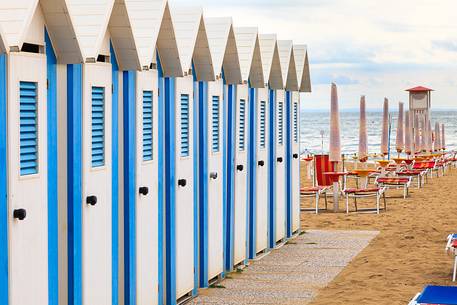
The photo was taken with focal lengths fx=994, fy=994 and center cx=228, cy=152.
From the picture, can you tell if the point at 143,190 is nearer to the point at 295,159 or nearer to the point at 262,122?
the point at 262,122

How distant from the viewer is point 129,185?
745 centimetres

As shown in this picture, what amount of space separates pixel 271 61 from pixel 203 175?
112 inches

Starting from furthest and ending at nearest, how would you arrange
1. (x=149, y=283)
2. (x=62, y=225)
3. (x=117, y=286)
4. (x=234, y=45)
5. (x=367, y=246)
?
Result: (x=367, y=246), (x=234, y=45), (x=149, y=283), (x=117, y=286), (x=62, y=225)

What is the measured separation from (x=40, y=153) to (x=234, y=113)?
4.96 metres

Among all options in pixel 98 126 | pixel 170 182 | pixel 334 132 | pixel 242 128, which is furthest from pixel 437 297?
pixel 334 132

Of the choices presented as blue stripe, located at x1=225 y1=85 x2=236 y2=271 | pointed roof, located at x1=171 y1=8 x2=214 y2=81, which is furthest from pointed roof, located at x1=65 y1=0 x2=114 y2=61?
blue stripe, located at x1=225 y1=85 x2=236 y2=271

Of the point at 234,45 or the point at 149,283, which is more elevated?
the point at 234,45

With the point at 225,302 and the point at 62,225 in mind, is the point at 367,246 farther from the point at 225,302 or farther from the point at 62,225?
the point at 62,225

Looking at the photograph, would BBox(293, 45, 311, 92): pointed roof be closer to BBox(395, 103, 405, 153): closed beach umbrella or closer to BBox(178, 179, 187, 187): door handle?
BBox(178, 179, 187, 187): door handle

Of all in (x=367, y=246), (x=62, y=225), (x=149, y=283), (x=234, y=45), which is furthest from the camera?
(x=367, y=246)

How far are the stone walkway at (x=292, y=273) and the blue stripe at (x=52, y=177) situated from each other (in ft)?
9.27

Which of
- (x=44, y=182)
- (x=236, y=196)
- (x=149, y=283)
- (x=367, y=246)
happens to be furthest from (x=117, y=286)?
(x=367, y=246)

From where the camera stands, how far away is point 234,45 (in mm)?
10391

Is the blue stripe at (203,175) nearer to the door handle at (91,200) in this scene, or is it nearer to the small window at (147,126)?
the small window at (147,126)
